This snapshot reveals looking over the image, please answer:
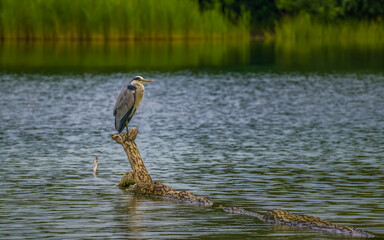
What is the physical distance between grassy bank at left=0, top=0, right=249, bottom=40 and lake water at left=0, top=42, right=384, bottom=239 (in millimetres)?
11814

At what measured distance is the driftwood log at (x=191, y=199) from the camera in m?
11.6

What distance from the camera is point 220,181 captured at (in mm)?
15586

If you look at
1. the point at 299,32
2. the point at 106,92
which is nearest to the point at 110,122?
the point at 106,92

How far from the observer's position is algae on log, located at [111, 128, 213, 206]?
13695 millimetres

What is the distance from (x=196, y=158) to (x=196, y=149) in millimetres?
1210

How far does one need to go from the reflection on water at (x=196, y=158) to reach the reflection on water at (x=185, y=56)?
28.3 feet

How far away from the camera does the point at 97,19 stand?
53.3 meters

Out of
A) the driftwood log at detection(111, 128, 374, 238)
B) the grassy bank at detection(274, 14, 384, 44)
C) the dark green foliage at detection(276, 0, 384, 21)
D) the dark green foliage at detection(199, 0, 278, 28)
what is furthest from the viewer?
the dark green foliage at detection(199, 0, 278, 28)

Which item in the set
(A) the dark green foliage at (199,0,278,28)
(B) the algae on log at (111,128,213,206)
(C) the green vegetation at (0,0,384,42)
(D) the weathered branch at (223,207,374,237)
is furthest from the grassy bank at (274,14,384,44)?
(D) the weathered branch at (223,207,374,237)

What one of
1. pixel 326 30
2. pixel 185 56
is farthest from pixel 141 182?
pixel 326 30

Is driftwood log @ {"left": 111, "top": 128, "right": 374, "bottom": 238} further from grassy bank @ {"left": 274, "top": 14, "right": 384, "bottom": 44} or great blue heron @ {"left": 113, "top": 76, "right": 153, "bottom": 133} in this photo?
grassy bank @ {"left": 274, "top": 14, "right": 384, "bottom": 44}

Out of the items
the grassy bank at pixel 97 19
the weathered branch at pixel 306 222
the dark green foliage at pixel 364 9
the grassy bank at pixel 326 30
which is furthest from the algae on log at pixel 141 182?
the dark green foliage at pixel 364 9

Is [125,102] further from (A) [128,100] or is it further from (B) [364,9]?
(B) [364,9]

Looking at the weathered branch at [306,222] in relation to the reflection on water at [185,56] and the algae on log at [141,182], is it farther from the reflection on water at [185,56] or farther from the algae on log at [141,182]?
the reflection on water at [185,56]
